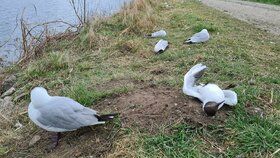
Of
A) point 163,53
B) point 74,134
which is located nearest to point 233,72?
point 163,53

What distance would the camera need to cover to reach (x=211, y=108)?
3232 millimetres

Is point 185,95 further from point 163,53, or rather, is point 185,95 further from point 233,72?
point 163,53

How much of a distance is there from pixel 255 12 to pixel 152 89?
25.8ft

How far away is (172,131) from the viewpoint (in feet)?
10.5

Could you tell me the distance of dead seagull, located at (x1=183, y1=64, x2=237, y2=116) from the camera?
10.7 feet

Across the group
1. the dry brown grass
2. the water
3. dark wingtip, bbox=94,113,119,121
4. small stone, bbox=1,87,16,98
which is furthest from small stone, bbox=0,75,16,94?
dark wingtip, bbox=94,113,119,121

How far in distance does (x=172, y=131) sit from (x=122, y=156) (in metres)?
0.43

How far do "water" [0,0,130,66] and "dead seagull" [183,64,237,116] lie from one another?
14.9 ft

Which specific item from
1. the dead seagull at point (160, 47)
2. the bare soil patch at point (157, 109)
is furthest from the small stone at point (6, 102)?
the dead seagull at point (160, 47)

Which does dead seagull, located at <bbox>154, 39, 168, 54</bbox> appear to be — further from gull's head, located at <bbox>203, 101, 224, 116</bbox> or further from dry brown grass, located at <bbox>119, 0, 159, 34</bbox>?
gull's head, located at <bbox>203, 101, 224, 116</bbox>

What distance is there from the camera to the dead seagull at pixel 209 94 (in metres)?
3.27

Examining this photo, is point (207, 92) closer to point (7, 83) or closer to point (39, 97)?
point (39, 97)

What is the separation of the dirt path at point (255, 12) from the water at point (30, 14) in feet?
9.42

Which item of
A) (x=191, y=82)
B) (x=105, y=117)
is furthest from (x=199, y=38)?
(x=105, y=117)
